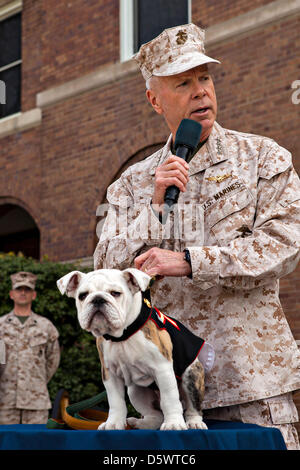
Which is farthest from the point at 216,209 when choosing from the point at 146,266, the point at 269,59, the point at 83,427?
the point at 269,59

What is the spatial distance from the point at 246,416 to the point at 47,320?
24.0 ft

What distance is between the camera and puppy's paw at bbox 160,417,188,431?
75.5 inches

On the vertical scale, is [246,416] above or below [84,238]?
below

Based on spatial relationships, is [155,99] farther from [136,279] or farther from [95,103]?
[95,103]

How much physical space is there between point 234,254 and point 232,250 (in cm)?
2

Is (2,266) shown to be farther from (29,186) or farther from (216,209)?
(216,209)

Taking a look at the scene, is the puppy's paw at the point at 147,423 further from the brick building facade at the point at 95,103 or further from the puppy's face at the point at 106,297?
the brick building facade at the point at 95,103

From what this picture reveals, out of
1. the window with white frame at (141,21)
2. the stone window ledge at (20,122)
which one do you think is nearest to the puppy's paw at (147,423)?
the window with white frame at (141,21)

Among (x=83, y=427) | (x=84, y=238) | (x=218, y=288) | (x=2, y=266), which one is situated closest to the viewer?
(x=83, y=427)

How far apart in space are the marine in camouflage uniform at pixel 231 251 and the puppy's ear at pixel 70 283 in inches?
10.6

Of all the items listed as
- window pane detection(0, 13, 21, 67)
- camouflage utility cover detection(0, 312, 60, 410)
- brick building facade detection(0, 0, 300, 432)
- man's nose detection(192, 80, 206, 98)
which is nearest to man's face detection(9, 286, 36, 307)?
camouflage utility cover detection(0, 312, 60, 410)

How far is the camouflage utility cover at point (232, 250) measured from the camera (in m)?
2.22
